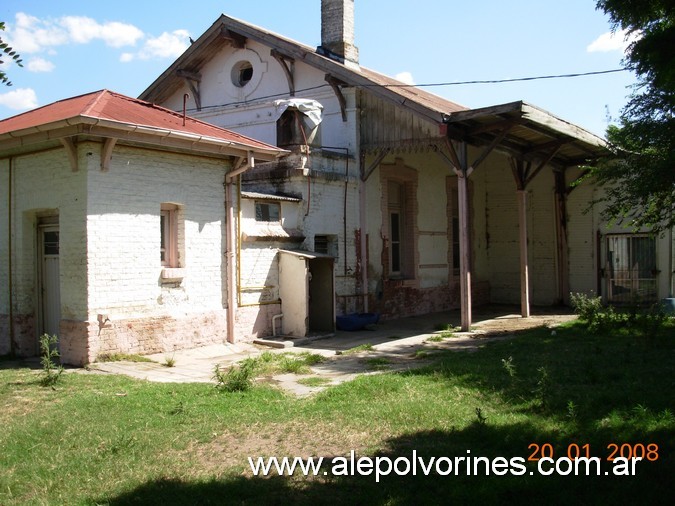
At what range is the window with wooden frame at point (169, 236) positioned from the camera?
11414mm

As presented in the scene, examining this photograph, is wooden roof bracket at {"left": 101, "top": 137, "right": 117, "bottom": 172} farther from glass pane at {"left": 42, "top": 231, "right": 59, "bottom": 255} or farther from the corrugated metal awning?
the corrugated metal awning

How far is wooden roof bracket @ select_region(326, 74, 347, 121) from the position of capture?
1537 cm

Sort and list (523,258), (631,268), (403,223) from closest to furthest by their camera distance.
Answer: (523,258) < (403,223) < (631,268)

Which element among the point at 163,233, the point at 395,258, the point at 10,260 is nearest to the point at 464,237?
the point at 395,258

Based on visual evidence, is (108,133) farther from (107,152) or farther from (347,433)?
(347,433)

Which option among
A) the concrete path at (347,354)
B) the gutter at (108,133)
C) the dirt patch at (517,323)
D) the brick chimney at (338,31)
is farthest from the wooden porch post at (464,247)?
the brick chimney at (338,31)

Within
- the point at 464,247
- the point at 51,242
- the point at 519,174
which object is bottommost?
the point at 464,247

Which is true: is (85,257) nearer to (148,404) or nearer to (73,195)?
(73,195)

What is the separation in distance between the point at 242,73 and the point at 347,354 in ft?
32.2

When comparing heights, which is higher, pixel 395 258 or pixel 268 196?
pixel 268 196

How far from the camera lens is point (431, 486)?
472 centimetres

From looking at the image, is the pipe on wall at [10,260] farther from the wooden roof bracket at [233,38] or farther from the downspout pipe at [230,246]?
the wooden roof bracket at [233,38]

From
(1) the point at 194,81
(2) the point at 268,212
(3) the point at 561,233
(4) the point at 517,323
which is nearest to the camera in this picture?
(2) the point at 268,212

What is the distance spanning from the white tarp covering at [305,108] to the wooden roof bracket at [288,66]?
2.27 m
